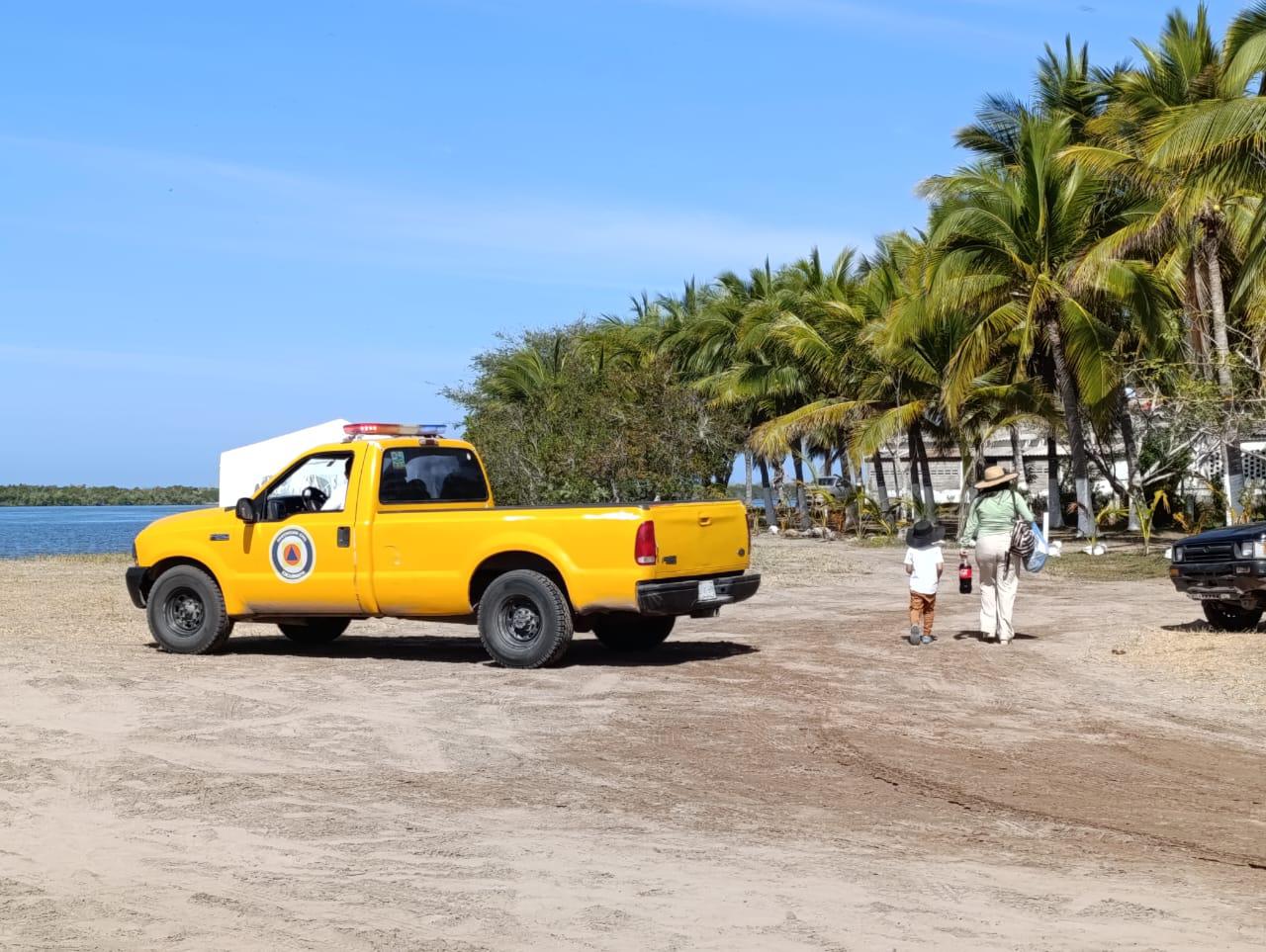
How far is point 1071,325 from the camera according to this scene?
1273 inches

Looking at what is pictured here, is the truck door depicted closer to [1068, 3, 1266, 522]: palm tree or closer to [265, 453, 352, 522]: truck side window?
[265, 453, 352, 522]: truck side window

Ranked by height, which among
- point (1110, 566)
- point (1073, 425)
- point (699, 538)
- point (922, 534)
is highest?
point (1073, 425)

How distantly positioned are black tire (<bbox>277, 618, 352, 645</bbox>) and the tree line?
1425 cm

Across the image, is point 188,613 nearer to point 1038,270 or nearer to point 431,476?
point 431,476

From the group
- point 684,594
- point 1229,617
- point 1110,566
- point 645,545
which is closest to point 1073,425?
point 1110,566

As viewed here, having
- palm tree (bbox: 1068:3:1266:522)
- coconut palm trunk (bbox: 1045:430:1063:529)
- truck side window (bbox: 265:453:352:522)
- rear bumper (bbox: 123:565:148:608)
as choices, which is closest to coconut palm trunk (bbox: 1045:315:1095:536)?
palm tree (bbox: 1068:3:1266:522)

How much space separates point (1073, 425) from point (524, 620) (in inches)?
972

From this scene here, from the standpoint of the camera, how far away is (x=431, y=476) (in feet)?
46.8

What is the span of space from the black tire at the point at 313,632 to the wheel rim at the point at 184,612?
136 cm

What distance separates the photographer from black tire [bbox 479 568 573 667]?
12.7 meters

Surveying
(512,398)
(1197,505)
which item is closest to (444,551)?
(1197,505)

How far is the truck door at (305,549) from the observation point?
13.7 meters

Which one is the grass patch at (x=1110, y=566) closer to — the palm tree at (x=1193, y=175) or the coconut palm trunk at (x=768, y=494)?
the palm tree at (x=1193, y=175)

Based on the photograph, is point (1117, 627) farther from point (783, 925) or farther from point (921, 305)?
point (921, 305)
